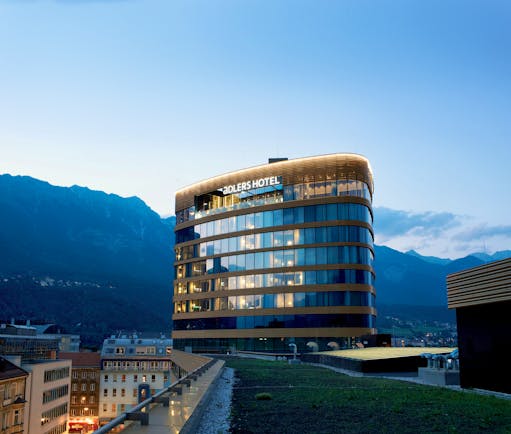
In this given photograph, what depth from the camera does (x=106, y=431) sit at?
9.88 m

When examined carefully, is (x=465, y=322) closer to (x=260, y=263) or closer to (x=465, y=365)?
(x=465, y=365)

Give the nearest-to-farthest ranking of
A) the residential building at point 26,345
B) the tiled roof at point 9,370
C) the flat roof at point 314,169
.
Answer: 1. the tiled roof at point 9,370
2. the residential building at point 26,345
3. the flat roof at point 314,169

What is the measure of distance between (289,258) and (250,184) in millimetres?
14672

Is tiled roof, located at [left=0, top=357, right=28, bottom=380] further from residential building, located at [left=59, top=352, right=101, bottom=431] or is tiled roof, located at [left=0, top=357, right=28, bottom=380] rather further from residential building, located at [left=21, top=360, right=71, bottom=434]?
residential building, located at [left=59, top=352, right=101, bottom=431]

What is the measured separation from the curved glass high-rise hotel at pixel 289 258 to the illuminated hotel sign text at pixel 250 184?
0.17 metres

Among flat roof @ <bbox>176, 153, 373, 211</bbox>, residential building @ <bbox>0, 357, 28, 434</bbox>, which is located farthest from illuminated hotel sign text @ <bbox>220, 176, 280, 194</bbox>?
residential building @ <bbox>0, 357, 28, 434</bbox>

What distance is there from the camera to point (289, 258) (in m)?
84.8

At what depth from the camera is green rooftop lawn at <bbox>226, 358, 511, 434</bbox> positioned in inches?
629

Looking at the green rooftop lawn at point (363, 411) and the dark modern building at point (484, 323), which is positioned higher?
the dark modern building at point (484, 323)

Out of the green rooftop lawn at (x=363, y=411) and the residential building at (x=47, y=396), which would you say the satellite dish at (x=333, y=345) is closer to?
the residential building at (x=47, y=396)

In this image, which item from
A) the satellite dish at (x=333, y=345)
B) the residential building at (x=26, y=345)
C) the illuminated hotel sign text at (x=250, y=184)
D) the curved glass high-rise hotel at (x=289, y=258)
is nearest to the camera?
the satellite dish at (x=333, y=345)

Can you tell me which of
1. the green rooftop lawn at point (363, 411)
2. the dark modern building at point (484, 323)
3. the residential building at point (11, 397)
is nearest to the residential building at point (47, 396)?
the residential building at point (11, 397)

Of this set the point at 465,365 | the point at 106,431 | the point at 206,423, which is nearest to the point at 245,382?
the point at 465,365

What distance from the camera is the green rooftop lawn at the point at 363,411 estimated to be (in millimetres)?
15984
